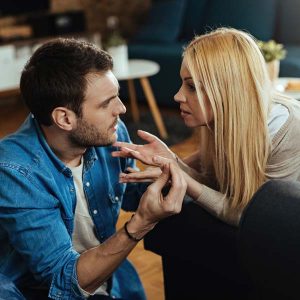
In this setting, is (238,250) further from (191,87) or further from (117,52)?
(117,52)

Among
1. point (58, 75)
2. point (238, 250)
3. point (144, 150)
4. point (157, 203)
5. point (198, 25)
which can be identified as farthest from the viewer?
point (198, 25)

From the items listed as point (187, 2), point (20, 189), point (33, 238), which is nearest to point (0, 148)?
point (20, 189)

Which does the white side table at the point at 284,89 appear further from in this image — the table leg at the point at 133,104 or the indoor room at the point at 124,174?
the table leg at the point at 133,104

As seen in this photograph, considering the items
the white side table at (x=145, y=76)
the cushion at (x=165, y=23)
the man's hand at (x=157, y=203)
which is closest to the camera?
the man's hand at (x=157, y=203)

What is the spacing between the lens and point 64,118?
133 cm

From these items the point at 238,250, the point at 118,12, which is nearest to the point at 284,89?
the point at 238,250

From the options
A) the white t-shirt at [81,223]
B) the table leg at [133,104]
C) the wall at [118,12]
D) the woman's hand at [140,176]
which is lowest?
the table leg at [133,104]

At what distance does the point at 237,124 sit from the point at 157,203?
32 cm

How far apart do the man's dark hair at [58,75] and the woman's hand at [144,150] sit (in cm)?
15

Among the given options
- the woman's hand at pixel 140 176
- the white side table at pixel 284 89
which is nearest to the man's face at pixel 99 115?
the woman's hand at pixel 140 176

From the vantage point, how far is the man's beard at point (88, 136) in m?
1.36

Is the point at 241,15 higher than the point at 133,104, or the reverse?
the point at 241,15

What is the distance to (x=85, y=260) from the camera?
3.92 ft

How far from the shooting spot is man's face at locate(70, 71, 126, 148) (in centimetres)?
134
